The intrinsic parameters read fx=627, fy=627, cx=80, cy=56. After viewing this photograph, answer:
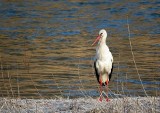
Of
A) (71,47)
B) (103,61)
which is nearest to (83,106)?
(103,61)

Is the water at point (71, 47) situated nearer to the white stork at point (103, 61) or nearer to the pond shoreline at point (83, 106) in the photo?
the white stork at point (103, 61)

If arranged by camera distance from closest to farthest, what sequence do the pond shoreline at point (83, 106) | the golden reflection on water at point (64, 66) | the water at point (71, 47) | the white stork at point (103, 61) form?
the pond shoreline at point (83, 106) → the white stork at point (103, 61) → the golden reflection on water at point (64, 66) → the water at point (71, 47)

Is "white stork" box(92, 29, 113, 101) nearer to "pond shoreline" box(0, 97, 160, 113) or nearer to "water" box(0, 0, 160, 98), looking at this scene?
"water" box(0, 0, 160, 98)

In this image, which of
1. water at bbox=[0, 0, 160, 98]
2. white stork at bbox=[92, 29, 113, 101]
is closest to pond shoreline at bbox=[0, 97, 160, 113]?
water at bbox=[0, 0, 160, 98]

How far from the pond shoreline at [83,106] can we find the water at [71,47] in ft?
2.70

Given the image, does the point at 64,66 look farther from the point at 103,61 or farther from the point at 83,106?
the point at 83,106

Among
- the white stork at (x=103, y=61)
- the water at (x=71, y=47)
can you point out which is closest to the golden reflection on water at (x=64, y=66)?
the water at (x=71, y=47)

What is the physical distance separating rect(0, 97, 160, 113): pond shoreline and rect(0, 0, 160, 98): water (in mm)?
822

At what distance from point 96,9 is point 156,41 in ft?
46.1

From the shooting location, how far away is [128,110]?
24.8ft

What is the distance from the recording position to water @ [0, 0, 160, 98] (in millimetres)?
12727

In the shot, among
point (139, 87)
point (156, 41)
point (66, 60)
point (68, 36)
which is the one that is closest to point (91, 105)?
point (139, 87)

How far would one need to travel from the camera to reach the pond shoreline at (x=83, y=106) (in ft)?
25.1

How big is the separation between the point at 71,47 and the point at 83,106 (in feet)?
37.8
